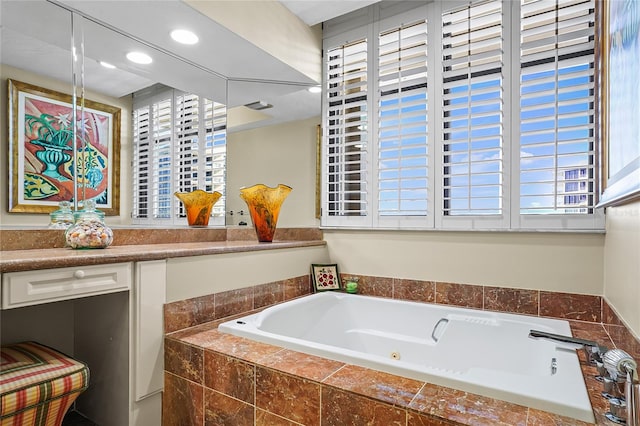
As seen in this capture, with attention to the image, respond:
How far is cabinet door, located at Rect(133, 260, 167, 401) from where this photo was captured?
161 centimetres

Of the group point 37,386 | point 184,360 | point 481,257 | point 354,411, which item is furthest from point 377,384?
point 481,257

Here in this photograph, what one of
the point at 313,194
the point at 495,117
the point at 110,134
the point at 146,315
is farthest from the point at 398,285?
the point at 110,134

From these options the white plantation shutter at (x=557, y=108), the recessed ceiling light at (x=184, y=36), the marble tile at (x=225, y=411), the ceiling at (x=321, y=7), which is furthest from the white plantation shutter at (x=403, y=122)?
the marble tile at (x=225, y=411)

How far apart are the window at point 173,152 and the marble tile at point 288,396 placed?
4.27ft

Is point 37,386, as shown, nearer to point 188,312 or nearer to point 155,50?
point 188,312

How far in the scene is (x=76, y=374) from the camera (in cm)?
140

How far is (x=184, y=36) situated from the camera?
7.11 feet

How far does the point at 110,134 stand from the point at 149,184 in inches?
14.1

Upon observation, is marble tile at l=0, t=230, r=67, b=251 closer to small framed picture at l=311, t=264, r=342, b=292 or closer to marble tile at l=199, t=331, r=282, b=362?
marble tile at l=199, t=331, r=282, b=362

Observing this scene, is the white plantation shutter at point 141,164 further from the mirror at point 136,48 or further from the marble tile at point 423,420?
the marble tile at point 423,420

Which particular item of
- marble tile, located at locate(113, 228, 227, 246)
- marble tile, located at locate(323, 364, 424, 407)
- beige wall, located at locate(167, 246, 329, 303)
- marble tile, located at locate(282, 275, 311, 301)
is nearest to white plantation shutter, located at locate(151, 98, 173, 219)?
marble tile, located at locate(113, 228, 227, 246)

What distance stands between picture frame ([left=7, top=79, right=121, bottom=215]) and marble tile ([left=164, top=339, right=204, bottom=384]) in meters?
0.85

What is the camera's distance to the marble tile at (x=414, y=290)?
8.13 ft

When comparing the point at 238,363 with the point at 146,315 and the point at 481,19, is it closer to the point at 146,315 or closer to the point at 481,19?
the point at 146,315
